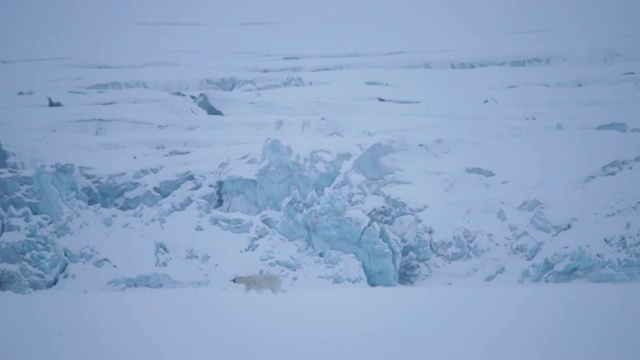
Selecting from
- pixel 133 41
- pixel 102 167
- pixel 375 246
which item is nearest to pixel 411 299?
pixel 375 246

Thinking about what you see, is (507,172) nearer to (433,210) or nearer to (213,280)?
(433,210)

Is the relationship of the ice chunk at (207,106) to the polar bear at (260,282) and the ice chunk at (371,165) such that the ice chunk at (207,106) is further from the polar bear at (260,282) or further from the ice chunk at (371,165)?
the polar bear at (260,282)

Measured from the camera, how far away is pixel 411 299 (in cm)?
389

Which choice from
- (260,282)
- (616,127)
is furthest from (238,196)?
(616,127)

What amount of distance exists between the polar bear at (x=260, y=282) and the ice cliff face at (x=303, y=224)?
0.39 ft

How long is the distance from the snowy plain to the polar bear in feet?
0.25

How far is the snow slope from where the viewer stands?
416 cm

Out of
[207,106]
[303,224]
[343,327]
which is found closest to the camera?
[343,327]

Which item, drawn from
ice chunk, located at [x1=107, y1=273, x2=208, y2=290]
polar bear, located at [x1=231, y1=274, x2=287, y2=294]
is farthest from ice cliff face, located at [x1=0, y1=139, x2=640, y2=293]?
polar bear, located at [x1=231, y1=274, x2=287, y2=294]

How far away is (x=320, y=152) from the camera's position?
433 cm

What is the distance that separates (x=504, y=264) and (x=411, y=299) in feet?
1.95

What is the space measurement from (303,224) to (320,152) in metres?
0.41

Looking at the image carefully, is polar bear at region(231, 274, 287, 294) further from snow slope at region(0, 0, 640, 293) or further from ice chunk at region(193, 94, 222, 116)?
ice chunk at region(193, 94, 222, 116)

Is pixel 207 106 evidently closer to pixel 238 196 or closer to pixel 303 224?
pixel 238 196
